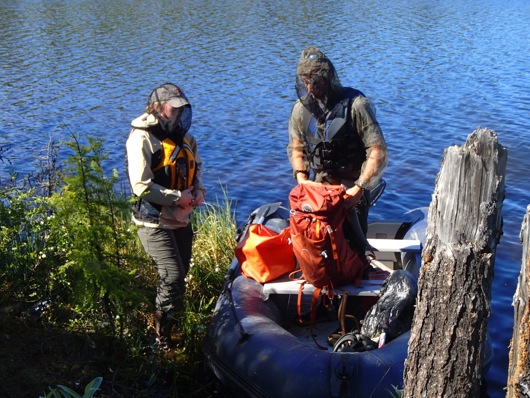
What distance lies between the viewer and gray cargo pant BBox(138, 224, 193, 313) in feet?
14.8

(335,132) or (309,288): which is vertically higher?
(335,132)

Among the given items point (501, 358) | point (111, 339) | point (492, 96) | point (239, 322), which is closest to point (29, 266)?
point (111, 339)

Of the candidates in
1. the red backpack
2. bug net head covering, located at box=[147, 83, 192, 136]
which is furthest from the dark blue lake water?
bug net head covering, located at box=[147, 83, 192, 136]

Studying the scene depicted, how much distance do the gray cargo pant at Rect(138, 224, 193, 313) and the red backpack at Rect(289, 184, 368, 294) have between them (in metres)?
0.75

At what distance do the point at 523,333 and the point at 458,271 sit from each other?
35 centimetres

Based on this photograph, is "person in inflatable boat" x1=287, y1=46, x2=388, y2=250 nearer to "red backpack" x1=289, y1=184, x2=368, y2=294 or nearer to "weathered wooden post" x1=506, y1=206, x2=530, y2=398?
"red backpack" x1=289, y1=184, x2=368, y2=294

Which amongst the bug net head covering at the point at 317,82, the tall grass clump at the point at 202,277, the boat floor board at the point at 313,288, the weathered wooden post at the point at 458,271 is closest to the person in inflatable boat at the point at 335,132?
the bug net head covering at the point at 317,82

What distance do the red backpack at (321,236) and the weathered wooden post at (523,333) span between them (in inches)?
88.5

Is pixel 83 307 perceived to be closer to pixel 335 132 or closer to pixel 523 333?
pixel 335 132

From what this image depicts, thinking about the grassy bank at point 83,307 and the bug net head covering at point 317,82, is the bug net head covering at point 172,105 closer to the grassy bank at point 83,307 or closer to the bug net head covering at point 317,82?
the grassy bank at point 83,307

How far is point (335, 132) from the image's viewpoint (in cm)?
491

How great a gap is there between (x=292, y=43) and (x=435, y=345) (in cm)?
1524

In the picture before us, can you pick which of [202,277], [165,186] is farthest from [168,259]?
[202,277]

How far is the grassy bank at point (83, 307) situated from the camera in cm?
402
